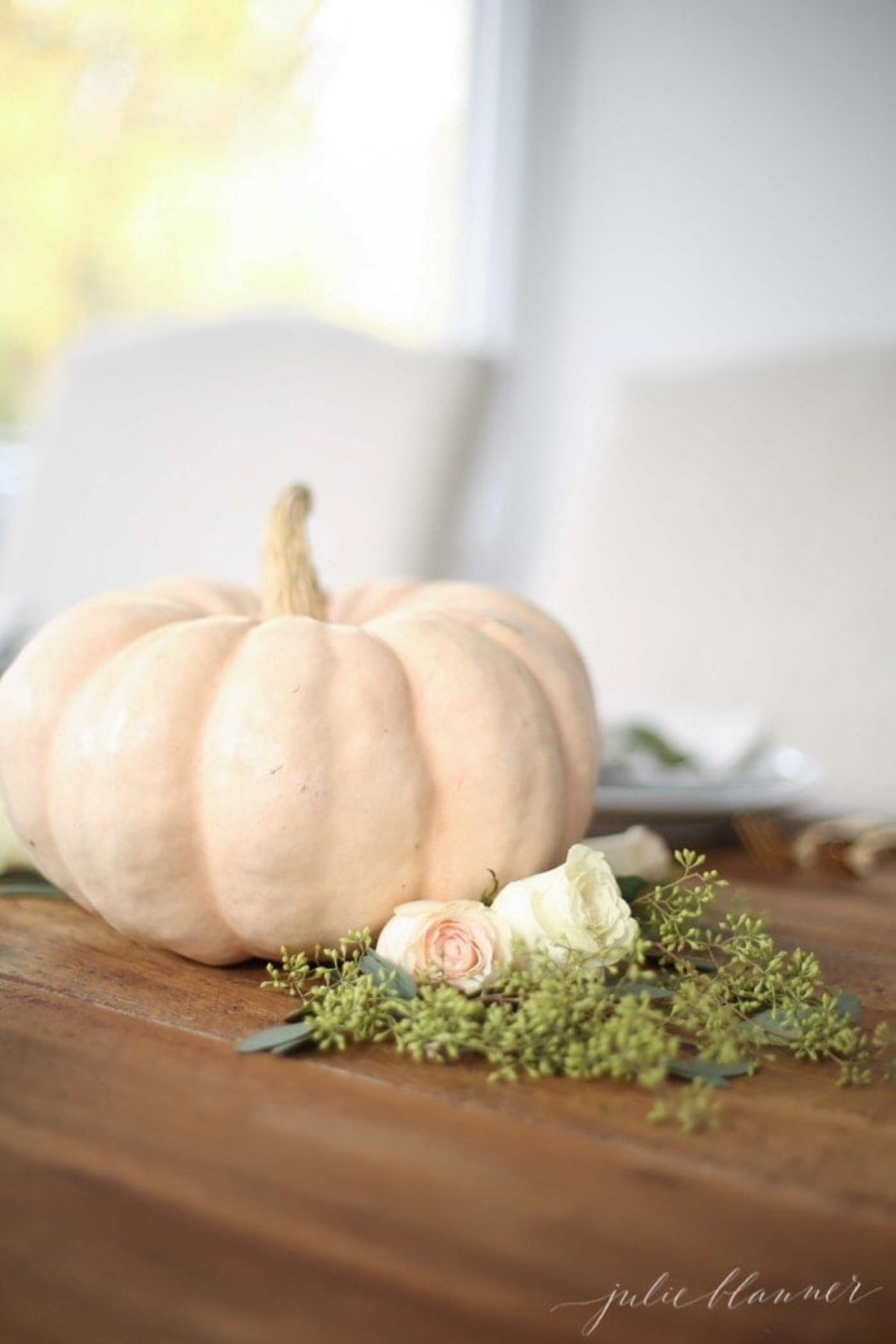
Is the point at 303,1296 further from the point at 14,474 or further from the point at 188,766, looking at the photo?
the point at 14,474

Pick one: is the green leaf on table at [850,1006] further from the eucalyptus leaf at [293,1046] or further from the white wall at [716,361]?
the white wall at [716,361]

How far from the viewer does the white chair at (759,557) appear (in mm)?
1655

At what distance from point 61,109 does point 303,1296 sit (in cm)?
345

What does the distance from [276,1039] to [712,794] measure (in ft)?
1.87

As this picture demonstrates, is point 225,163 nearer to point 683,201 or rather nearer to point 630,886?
point 683,201

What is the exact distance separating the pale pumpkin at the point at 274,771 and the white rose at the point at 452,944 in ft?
0.17

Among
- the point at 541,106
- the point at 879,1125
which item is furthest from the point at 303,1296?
the point at 541,106

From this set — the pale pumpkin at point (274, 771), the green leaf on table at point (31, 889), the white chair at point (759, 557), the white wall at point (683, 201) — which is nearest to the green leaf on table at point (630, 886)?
the pale pumpkin at point (274, 771)

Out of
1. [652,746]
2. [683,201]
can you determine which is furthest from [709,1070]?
[683,201]

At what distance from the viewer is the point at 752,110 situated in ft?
8.29

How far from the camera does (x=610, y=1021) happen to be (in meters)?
0.53

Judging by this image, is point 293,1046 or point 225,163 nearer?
point 293,1046

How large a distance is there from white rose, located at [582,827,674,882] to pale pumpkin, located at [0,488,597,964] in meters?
0.09

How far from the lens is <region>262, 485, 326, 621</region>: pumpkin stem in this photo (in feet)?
2.57
